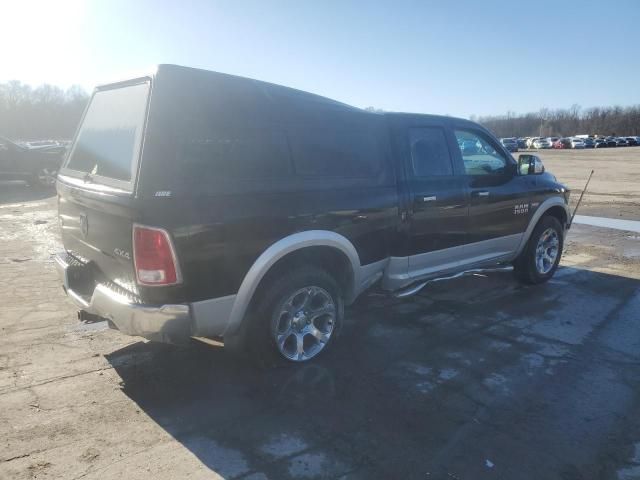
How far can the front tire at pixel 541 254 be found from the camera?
599 centimetres

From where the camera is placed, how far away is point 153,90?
3.10m

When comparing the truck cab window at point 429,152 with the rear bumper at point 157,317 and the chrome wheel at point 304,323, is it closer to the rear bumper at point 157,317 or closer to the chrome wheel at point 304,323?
the chrome wheel at point 304,323

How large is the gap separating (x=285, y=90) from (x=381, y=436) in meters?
2.50

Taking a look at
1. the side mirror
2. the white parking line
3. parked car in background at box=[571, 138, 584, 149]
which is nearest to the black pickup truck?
the side mirror

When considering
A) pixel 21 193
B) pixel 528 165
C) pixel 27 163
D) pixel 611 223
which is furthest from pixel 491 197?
pixel 21 193

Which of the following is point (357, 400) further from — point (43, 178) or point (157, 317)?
point (43, 178)

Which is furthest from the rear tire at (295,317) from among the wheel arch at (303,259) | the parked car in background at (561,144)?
the parked car in background at (561,144)

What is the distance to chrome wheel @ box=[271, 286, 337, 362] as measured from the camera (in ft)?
12.0

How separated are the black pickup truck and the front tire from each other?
158 cm

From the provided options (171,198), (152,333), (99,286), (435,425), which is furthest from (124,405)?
(435,425)

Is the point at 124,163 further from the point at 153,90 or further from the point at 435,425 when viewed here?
the point at 435,425

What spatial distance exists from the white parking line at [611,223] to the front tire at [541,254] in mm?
4644

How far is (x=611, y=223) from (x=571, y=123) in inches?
5693

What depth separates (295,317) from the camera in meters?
3.77
